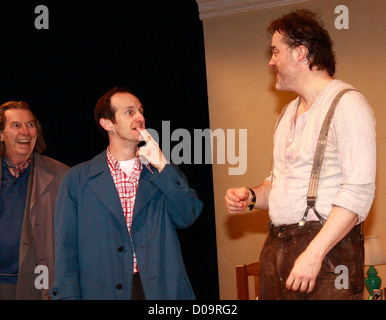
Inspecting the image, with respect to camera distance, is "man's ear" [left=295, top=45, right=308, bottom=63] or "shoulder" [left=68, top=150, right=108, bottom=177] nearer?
"man's ear" [left=295, top=45, right=308, bottom=63]

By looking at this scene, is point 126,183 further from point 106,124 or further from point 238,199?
point 238,199

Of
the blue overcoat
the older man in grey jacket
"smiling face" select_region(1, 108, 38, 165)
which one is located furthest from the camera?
"smiling face" select_region(1, 108, 38, 165)

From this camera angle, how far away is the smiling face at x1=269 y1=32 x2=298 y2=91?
245 cm

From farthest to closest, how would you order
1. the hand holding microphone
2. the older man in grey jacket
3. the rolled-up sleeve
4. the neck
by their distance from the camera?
the older man in grey jacket → the neck → the hand holding microphone → the rolled-up sleeve

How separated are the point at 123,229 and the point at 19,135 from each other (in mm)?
1444

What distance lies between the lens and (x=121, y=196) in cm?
289

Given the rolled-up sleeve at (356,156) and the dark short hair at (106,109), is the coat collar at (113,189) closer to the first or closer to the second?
the dark short hair at (106,109)

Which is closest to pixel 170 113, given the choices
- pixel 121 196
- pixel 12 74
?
pixel 12 74

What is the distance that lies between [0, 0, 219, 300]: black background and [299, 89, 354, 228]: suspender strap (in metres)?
2.65

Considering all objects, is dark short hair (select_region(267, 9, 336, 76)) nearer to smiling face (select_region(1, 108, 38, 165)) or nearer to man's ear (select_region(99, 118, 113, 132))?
man's ear (select_region(99, 118, 113, 132))

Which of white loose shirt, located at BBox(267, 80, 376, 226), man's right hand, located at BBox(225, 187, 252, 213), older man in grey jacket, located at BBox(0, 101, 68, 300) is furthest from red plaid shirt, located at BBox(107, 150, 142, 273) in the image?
older man in grey jacket, located at BBox(0, 101, 68, 300)

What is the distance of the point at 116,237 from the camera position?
9.09 feet

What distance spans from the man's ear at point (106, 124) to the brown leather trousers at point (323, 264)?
3.79ft

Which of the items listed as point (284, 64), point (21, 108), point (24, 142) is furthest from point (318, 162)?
point (21, 108)
